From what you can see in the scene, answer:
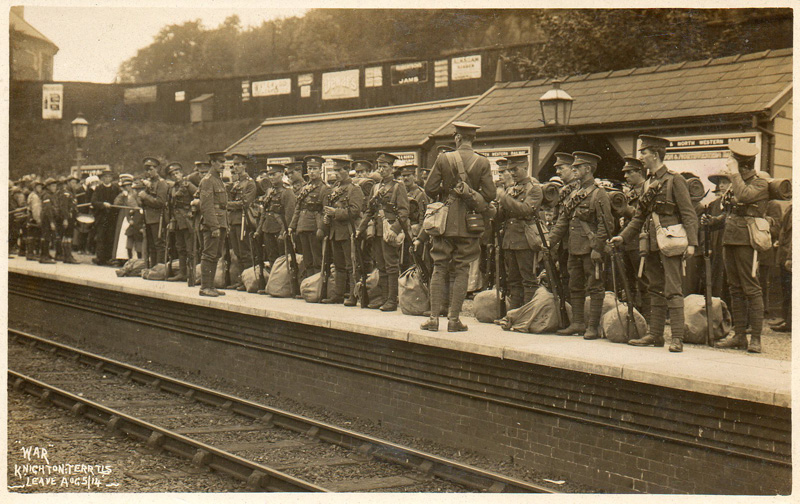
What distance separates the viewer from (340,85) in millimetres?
20625

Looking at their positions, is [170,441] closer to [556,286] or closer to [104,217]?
[556,286]

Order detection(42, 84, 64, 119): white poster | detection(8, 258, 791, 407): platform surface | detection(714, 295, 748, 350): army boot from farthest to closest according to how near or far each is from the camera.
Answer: detection(42, 84, 64, 119): white poster → detection(714, 295, 748, 350): army boot → detection(8, 258, 791, 407): platform surface

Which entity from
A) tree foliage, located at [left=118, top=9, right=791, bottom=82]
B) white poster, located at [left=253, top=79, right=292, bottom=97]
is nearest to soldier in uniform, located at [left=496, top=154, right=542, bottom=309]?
tree foliage, located at [left=118, top=9, right=791, bottom=82]

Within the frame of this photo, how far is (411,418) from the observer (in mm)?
7242

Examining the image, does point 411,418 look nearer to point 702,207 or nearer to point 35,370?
point 702,207

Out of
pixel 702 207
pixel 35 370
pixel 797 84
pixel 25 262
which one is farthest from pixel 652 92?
pixel 25 262

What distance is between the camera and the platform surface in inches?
204

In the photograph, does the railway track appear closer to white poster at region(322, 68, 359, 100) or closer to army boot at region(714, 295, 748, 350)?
army boot at region(714, 295, 748, 350)

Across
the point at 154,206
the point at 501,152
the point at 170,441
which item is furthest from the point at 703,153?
the point at 154,206

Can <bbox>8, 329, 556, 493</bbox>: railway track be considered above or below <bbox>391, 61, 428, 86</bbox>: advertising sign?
below

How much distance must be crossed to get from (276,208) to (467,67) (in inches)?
310

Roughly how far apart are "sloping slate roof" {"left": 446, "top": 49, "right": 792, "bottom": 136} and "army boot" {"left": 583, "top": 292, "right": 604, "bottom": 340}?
13.2ft

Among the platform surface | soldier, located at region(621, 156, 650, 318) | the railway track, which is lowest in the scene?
the railway track

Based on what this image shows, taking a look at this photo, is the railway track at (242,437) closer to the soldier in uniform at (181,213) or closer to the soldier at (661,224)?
the soldier at (661,224)
